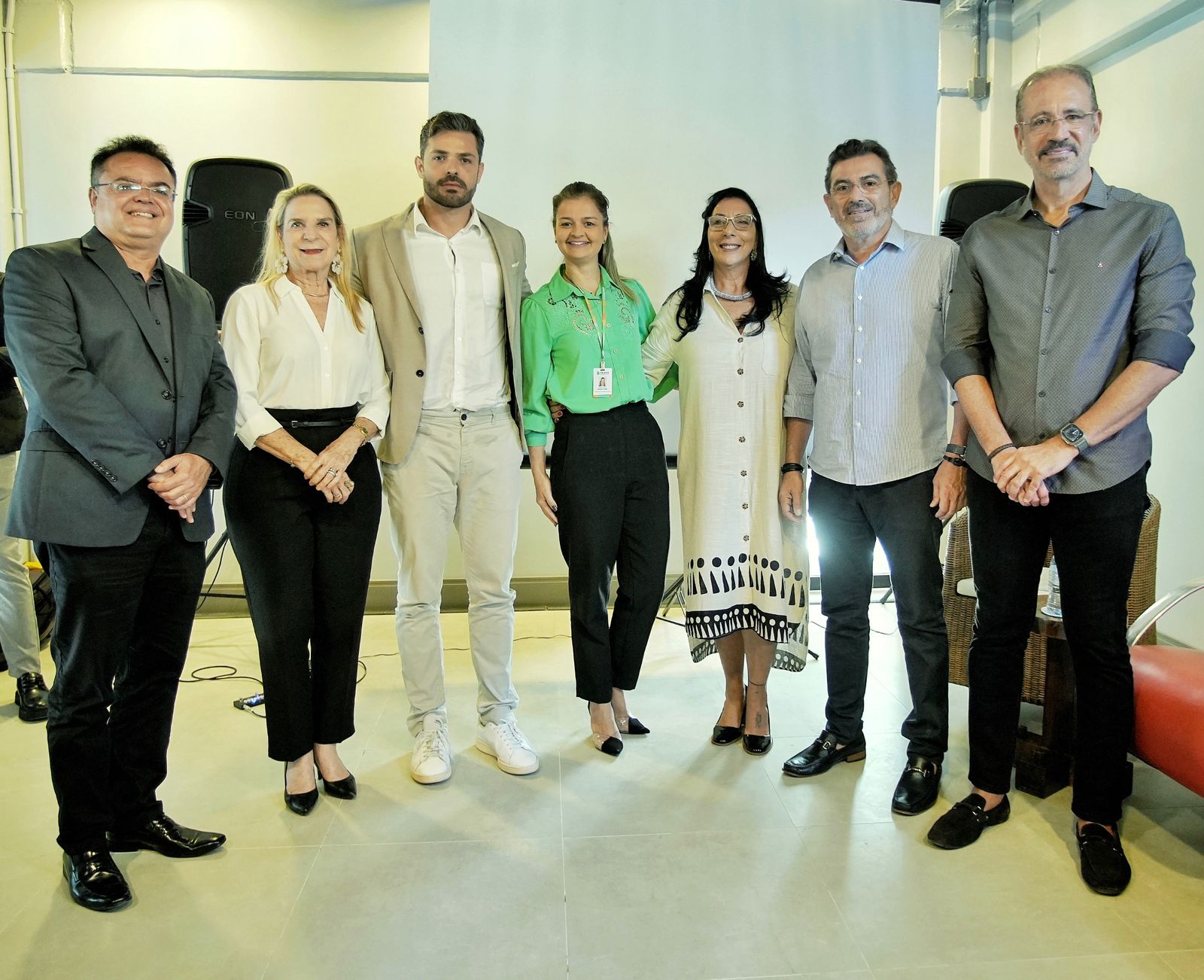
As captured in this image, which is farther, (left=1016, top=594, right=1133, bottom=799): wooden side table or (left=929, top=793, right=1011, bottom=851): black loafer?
(left=1016, top=594, right=1133, bottom=799): wooden side table

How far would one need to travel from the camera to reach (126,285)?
1.94 m

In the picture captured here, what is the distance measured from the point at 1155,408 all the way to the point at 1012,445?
222cm

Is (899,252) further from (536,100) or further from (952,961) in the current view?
(536,100)

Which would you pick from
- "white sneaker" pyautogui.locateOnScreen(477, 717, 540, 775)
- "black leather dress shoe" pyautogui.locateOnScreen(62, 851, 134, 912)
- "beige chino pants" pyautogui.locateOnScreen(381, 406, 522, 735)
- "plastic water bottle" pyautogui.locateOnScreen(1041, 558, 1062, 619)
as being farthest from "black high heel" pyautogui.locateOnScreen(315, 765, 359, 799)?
"plastic water bottle" pyautogui.locateOnScreen(1041, 558, 1062, 619)

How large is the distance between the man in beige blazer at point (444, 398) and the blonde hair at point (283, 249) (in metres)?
0.12

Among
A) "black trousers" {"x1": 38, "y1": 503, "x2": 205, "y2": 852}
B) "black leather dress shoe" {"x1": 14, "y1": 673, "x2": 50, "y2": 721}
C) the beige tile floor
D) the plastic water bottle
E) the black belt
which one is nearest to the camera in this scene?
the beige tile floor

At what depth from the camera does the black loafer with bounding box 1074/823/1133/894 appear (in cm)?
200

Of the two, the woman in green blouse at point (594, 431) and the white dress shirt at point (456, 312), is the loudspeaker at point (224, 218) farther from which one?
the woman in green blouse at point (594, 431)

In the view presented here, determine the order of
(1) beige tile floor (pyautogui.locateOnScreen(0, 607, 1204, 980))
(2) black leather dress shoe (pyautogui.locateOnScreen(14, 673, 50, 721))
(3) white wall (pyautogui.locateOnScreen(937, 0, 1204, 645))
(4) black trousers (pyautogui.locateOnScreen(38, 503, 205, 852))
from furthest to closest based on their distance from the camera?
(3) white wall (pyautogui.locateOnScreen(937, 0, 1204, 645))
(2) black leather dress shoe (pyautogui.locateOnScreen(14, 673, 50, 721))
(4) black trousers (pyautogui.locateOnScreen(38, 503, 205, 852))
(1) beige tile floor (pyautogui.locateOnScreen(0, 607, 1204, 980))

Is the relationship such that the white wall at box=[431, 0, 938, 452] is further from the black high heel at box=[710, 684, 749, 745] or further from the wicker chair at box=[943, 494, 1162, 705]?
the black high heel at box=[710, 684, 749, 745]

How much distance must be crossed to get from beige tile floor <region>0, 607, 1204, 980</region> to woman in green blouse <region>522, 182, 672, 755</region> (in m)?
0.53

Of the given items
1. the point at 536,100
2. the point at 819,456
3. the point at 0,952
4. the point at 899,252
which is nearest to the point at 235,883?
the point at 0,952

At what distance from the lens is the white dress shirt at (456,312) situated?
254 cm

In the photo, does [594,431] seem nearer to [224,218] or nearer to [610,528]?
[610,528]
